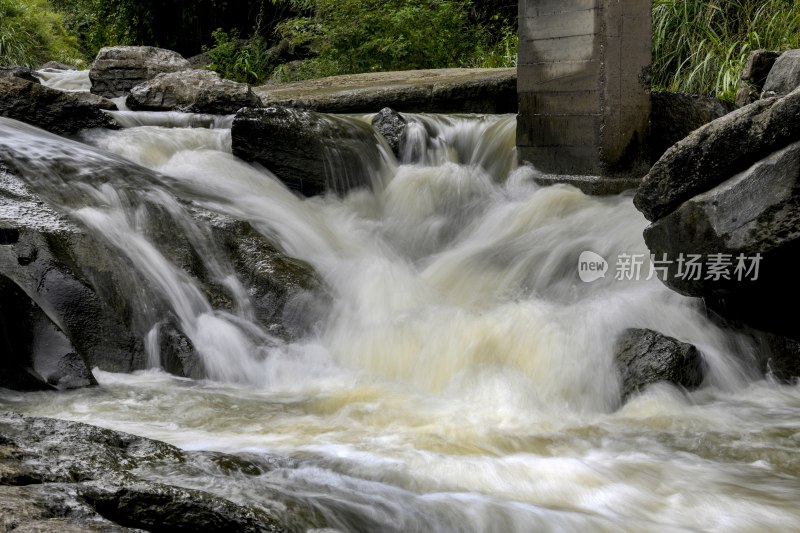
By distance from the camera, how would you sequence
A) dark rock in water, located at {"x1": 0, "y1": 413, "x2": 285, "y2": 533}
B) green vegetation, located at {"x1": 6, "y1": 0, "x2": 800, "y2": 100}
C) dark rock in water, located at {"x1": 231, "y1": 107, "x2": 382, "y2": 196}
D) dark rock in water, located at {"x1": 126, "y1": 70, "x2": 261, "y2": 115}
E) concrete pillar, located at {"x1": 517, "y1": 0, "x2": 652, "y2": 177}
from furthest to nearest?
green vegetation, located at {"x1": 6, "y1": 0, "x2": 800, "y2": 100}
dark rock in water, located at {"x1": 126, "y1": 70, "x2": 261, "y2": 115}
dark rock in water, located at {"x1": 231, "y1": 107, "x2": 382, "y2": 196}
concrete pillar, located at {"x1": 517, "y1": 0, "x2": 652, "y2": 177}
dark rock in water, located at {"x1": 0, "y1": 413, "x2": 285, "y2": 533}

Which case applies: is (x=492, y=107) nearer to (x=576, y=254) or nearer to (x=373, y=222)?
(x=373, y=222)

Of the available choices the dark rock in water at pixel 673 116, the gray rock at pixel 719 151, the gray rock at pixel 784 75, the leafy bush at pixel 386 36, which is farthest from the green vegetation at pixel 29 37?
the gray rock at pixel 719 151

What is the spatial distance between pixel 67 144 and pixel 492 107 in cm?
494

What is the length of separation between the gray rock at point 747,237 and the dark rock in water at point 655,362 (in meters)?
0.45

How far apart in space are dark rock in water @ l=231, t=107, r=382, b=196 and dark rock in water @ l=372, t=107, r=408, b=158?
0.62 m

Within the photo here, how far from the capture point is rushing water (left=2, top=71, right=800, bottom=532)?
A: 3270 mm

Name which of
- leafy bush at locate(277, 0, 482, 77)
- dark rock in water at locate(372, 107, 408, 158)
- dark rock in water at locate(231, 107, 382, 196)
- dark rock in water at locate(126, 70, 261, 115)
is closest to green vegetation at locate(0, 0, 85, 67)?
leafy bush at locate(277, 0, 482, 77)

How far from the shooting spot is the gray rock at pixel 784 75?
7.47m

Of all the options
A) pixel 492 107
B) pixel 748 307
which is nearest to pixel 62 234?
pixel 748 307

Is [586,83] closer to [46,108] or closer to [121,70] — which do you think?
[46,108]

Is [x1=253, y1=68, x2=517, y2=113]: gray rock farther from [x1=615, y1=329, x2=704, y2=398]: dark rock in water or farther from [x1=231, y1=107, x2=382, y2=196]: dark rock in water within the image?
[x1=615, y1=329, x2=704, y2=398]: dark rock in water

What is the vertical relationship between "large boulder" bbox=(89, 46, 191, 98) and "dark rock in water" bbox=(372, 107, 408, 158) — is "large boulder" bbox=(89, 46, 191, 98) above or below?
above

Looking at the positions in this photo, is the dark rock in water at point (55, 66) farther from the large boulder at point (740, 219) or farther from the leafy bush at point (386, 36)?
the large boulder at point (740, 219)

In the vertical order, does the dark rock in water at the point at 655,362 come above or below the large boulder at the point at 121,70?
below
